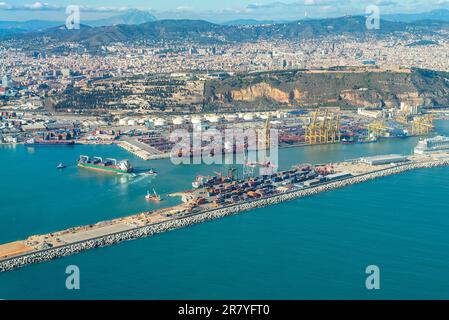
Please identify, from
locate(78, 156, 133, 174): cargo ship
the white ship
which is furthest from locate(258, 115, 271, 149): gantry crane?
locate(78, 156, 133, 174): cargo ship

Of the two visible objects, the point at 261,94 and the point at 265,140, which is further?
the point at 261,94

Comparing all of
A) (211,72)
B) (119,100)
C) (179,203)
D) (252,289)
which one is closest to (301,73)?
(211,72)

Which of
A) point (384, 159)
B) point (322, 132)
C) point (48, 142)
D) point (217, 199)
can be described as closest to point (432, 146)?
point (384, 159)

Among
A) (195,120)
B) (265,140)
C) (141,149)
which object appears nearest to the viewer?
(141,149)

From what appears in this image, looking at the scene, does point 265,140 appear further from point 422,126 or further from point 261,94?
point 261,94

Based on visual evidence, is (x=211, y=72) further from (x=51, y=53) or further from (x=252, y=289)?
(x=252, y=289)

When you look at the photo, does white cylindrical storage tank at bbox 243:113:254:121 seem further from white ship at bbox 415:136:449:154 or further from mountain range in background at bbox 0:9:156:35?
mountain range in background at bbox 0:9:156:35

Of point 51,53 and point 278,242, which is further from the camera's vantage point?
point 51,53
